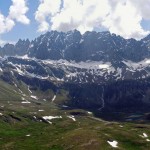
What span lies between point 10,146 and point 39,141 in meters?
15.7

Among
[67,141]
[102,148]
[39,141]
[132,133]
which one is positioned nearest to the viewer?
[102,148]

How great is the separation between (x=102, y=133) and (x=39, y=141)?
30.4m

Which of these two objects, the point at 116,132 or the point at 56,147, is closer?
the point at 56,147

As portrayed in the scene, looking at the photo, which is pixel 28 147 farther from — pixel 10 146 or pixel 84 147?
pixel 84 147

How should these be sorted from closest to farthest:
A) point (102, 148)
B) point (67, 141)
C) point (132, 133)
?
point (102, 148), point (67, 141), point (132, 133)

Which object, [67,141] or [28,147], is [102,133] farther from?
[28,147]

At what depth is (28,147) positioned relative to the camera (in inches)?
6762

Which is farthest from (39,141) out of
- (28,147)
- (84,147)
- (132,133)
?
(132,133)

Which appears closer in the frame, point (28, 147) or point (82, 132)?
point (28, 147)

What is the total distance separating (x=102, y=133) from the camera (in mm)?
190875

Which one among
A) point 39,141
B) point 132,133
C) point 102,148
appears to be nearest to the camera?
point 102,148

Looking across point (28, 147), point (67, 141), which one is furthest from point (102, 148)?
point (28, 147)

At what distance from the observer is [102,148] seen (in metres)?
163

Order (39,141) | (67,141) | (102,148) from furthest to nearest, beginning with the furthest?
(39,141)
(67,141)
(102,148)
